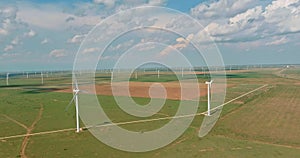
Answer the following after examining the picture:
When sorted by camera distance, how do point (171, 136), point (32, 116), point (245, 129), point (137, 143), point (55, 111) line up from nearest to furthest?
point (137, 143), point (171, 136), point (245, 129), point (32, 116), point (55, 111)

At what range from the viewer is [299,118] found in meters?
43.6

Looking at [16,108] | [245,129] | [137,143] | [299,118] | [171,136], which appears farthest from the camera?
[16,108]

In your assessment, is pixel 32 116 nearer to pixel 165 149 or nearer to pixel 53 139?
pixel 53 139

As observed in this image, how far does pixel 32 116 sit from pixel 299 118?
134ft

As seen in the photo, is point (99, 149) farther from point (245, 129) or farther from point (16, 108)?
point (16, 108)

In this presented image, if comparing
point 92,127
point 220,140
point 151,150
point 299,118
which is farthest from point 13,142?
point 299,118

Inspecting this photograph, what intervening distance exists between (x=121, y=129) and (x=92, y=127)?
3.96m

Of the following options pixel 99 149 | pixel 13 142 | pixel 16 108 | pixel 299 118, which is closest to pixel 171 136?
pixel 99 149

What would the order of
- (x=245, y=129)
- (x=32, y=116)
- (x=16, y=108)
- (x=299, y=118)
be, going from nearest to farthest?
(x=245, y=129) < (x=299, y=118) < (x=32, y=116) < (x=16, y=108)

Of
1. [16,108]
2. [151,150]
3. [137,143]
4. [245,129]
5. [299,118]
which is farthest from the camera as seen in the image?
[16,108]

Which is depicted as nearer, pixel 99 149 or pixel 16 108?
pixel 99 149

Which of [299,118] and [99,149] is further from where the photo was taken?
[299,118]

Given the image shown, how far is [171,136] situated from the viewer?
115ft

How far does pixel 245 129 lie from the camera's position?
3766 cm
